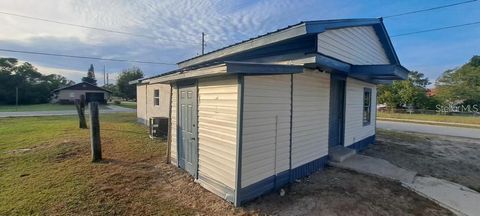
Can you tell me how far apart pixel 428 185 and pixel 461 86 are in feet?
145

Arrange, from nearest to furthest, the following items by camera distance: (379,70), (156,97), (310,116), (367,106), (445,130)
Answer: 1. (310,116)
2. (379,70)
3. (367,106)
4. (156,97)
5. (445,130)

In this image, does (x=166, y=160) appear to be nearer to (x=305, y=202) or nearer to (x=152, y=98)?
(x=305, y=202)

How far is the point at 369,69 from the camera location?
5977 millimetres

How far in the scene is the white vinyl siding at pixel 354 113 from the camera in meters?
7.61

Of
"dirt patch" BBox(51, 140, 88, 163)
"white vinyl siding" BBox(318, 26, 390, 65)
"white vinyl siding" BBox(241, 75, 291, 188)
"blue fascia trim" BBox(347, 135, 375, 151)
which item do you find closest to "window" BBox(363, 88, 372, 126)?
"blue fascia trim" BBox(347, 135, 375, 151)

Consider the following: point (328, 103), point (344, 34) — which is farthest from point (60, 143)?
point (344, 34)

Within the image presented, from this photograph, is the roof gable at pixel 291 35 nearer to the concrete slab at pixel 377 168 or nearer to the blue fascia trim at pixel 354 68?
the blue fascia trim at pixel 354 68

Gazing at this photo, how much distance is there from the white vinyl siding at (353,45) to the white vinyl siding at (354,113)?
2.64 feet

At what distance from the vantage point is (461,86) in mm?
37250

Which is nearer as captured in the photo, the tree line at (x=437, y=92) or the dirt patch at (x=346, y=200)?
the dirt patch at (x=346, y=200)

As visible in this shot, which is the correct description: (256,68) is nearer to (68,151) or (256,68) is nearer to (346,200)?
(346,200)

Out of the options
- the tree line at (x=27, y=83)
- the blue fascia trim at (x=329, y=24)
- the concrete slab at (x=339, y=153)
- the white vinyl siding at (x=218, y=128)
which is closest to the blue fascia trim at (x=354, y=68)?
the blue fascia trim at (x=329, y=24)

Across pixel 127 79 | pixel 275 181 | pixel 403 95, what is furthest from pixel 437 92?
pixel 127 79

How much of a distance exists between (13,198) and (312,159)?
5.91 metres
